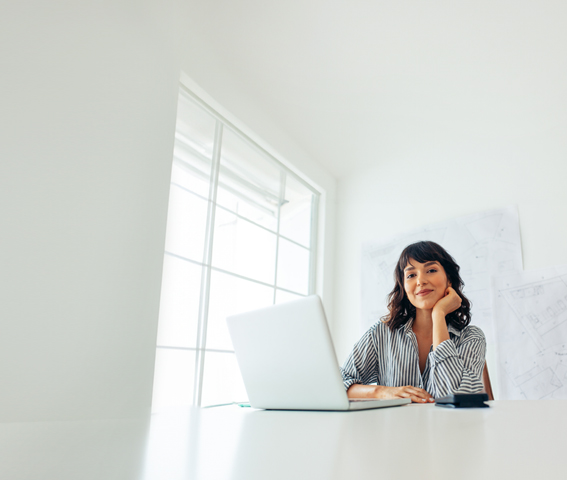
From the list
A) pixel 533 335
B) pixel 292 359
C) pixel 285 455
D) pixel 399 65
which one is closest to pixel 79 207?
pixel 292 359

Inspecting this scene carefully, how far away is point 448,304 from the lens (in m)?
1.90

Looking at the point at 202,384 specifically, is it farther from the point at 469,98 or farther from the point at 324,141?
the point at 469,98

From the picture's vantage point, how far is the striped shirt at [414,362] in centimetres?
155

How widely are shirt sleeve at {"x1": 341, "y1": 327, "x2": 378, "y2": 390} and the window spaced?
1.03 m

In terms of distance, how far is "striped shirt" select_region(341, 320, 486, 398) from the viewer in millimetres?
1550

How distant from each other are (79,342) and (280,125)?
90.1 inches

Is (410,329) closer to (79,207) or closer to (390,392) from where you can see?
(390,392)

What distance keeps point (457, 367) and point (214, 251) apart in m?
1.72

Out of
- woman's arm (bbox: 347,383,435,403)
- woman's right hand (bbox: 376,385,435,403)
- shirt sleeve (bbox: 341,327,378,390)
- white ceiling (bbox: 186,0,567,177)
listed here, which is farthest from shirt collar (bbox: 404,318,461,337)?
white ceiling (bbox: 186,0,567,177)

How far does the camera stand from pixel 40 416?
1584mm

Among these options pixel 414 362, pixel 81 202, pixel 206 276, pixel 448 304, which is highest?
pixel 81 202

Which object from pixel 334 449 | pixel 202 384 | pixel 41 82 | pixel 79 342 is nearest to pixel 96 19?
pixel 41 82

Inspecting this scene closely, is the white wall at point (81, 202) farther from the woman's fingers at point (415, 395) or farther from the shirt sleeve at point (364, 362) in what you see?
the woman's fingers at point (415, 395)

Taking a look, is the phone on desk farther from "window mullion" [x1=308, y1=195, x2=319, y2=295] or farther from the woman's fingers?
"window mullion" [x1=308, y1=195, x2=319, y2=295]
